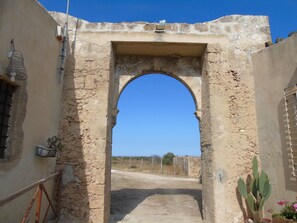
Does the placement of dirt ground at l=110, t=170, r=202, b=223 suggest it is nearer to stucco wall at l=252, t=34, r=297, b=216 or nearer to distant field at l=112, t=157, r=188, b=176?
stucco wall at l=252, t=34, r=297, b=216

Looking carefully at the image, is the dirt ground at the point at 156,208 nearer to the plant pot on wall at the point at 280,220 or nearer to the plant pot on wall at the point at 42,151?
the plant pot on wall at the point at 280,220

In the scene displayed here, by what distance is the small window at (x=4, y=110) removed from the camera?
3.73 meters

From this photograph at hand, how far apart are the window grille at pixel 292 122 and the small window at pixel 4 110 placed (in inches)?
180

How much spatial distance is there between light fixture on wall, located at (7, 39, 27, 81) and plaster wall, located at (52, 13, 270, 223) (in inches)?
64.4

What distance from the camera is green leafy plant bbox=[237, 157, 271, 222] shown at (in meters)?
4.61

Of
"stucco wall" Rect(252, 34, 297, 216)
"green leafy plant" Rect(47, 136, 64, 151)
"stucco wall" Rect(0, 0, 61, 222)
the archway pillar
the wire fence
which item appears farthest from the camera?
the wire fence

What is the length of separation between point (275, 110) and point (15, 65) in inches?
179

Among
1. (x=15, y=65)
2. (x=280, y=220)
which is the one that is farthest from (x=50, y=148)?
(x=280, y=220)

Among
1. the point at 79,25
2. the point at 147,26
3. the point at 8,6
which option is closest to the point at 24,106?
the point at 8,6

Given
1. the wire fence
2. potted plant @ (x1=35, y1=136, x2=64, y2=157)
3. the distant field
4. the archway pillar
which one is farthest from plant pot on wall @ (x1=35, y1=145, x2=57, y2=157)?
the distant field

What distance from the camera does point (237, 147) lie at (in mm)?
5211

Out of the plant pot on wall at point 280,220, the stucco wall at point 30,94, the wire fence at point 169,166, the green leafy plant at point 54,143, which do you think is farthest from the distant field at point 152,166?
the stucco wall at point 30,94

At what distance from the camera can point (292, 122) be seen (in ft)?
14.9

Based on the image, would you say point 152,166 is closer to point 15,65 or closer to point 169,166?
point 169,166
